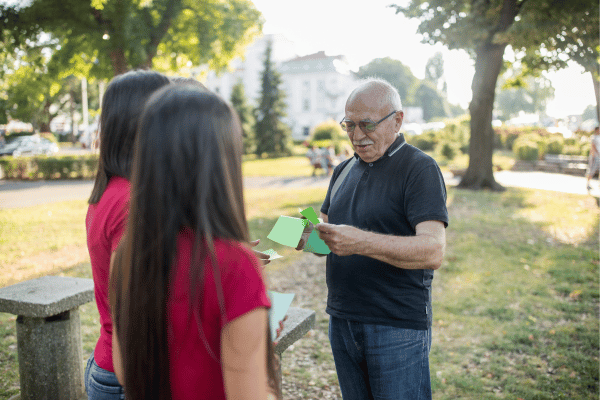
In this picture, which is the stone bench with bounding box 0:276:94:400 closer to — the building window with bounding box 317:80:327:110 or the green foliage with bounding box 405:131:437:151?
the green foliage with bounding box 405:131:437:151

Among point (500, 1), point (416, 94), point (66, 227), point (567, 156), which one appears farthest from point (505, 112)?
point (66, 227)

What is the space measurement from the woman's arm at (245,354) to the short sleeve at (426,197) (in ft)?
3.76

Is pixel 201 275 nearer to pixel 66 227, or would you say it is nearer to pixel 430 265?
pixel 430 265

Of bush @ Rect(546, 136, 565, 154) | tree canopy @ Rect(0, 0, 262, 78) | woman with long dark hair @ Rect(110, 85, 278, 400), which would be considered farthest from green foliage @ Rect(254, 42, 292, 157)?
woman with long dark hair @ Rect(110, 85, 278, 400)

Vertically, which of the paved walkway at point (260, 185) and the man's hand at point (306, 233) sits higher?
the man's hand at point (306, 233)

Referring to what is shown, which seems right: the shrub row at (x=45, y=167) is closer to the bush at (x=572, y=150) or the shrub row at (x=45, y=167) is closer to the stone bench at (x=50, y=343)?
the stone bench at (x=50, y=343)

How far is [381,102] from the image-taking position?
2.36 meters

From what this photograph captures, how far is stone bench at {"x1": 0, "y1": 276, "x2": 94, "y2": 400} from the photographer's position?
3363 mm

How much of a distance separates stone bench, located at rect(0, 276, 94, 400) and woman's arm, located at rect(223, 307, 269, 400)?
2.58 metres

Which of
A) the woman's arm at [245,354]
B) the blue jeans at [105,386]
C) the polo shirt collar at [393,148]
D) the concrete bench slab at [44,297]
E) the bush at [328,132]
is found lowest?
the concrete bench slab at [44,297]

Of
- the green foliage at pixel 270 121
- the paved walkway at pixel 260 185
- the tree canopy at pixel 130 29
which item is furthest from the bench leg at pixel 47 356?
the green foliage at pixel 270 121

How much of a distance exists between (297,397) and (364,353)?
1956 mm

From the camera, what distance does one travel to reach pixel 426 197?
6.84 feet

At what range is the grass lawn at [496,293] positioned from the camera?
4.21m
